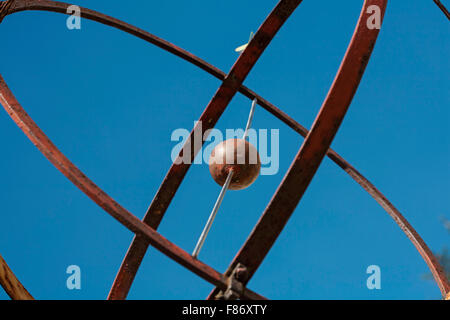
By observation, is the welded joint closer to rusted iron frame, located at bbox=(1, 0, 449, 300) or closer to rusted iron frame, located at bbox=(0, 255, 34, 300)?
rusted iron frame, located at bbox=(0, 255, 34, 300)

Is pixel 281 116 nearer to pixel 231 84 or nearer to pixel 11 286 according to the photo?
pixel 231 84

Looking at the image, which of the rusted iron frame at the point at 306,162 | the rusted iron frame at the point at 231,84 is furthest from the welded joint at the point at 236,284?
the rusted iron frame at the point at 231,84

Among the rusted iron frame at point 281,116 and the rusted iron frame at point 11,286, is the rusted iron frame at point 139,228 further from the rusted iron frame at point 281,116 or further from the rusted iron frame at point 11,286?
the rusted iron frame at point 281,116

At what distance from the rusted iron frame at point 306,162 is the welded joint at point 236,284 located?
0.03 m

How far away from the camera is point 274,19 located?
725 centimetres

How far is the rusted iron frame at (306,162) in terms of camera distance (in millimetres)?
3967

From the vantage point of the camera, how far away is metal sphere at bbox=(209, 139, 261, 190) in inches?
217

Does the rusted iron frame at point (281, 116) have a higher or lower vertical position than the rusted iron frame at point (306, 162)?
higher

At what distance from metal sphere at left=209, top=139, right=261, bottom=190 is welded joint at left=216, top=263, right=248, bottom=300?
66.3 inches

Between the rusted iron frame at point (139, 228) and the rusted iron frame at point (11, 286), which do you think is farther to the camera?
the rusted iron frame at point (11, 286)

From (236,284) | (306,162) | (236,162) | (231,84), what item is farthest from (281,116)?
(236,284)

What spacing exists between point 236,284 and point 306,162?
0.95 metres

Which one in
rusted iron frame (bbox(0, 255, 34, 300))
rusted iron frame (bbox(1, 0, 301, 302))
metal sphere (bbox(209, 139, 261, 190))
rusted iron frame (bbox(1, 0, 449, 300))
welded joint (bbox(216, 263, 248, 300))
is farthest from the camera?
rusted iron frame (bbox(1, 0, 301, 302))

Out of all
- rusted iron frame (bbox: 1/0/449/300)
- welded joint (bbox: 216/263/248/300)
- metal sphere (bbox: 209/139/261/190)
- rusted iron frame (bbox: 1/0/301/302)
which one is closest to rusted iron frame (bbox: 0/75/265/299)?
welded joint (bbox: 216/263/248/300)
